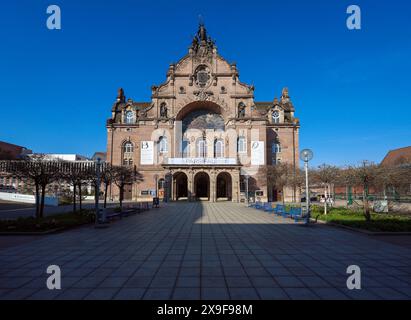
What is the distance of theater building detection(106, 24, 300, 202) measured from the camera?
1896 inches

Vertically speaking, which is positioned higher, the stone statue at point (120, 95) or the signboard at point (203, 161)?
the stone statue at point (120, 95)

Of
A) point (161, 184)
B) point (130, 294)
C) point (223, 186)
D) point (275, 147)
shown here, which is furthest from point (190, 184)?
point (130, 294)

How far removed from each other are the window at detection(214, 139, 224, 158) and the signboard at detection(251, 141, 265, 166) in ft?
19.2

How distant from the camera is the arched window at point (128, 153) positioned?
51.8m

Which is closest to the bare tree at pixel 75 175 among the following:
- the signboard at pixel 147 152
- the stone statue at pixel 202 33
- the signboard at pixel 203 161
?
the signboard at pixel 203 161

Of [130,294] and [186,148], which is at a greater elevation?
[186,148]

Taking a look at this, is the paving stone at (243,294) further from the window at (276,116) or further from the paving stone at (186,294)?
the window at (276,116)

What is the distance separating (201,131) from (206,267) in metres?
44.8

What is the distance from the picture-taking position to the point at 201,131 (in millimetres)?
51125

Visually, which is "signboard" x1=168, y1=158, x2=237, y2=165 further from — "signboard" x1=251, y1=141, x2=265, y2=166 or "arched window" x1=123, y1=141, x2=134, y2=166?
"arched window" x1=123, y1=141, x2=134, y2=166

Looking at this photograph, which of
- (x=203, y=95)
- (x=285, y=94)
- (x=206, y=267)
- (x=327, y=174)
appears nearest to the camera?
(x=206, y=267)

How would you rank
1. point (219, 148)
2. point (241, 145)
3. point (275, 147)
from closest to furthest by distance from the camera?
point (241, 145), point (219, 148), point (275, 147)

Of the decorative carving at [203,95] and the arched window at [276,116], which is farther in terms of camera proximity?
the arched window at [276,116]

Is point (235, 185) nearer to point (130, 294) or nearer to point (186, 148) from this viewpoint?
point (186, 148)
